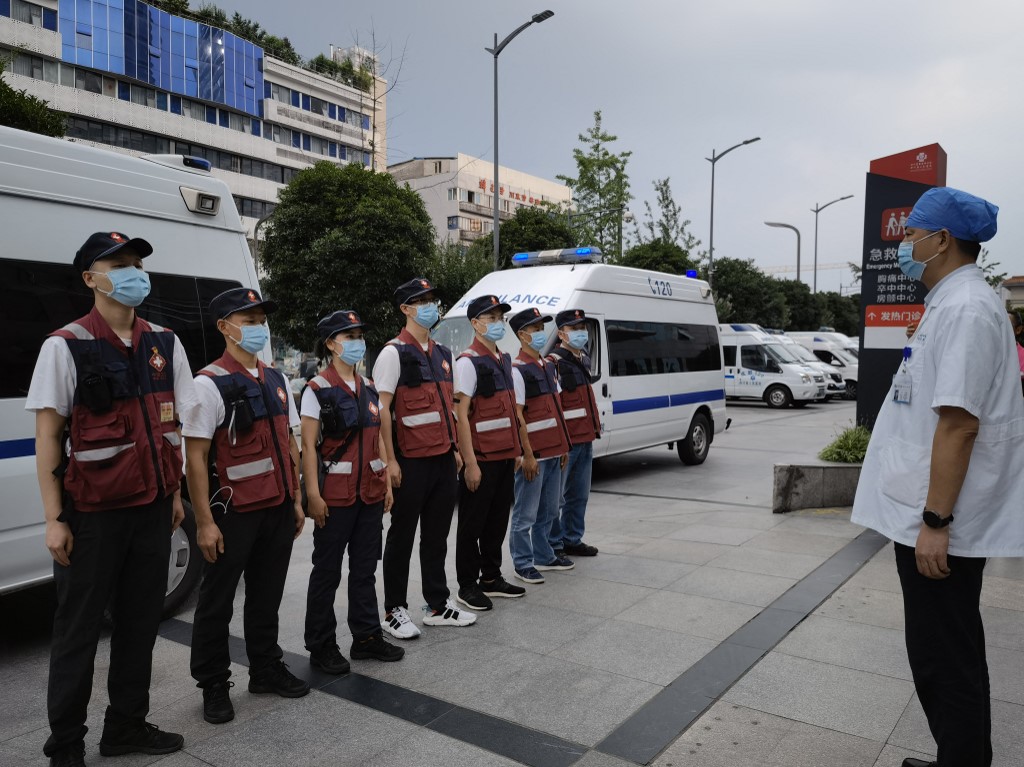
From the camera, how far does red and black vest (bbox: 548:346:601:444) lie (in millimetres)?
6059

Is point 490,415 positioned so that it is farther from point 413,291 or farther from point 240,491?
point 240,491

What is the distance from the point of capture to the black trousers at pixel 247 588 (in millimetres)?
3559

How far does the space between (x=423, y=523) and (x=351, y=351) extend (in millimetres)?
1168

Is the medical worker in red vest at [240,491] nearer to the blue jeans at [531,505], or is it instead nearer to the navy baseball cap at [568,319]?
the blue jeans at [531,505]

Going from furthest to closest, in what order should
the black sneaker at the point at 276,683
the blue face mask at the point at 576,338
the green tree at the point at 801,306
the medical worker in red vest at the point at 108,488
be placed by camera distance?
the green tree at the point at 801,306, the blue face mask at the point at 576,338, the black sneaker at the point at 276,683, the medical worker in red vest at the point at 108,488

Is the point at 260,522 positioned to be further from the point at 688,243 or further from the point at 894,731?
the point at 688,243

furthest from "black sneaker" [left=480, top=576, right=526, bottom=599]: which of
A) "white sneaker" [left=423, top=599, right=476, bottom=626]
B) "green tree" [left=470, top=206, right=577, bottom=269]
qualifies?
"green tree" [left=470, top=206, right=577, bottom=269]

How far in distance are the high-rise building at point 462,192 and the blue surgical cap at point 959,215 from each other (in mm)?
64468

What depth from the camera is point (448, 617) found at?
15.7 feet

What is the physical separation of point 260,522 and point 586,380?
3.14 meters

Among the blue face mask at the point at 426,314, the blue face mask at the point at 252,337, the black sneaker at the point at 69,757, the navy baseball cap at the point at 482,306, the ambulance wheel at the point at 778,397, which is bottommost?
the black sneaker at the point at 69,757

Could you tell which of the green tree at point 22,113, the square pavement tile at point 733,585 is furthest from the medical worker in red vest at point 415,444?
the green tree at point 22,113

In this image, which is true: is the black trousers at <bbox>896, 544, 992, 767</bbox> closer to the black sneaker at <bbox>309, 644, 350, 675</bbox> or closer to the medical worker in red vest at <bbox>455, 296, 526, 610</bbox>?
the black sneaker at <bbox>309, 644, 350, 675</bbox>

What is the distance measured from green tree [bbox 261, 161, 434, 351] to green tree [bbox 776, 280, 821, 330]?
97.0 feet
